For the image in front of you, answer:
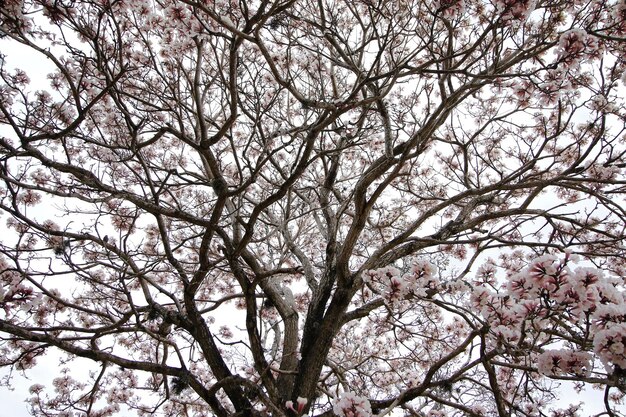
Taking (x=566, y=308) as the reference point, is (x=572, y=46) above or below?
above

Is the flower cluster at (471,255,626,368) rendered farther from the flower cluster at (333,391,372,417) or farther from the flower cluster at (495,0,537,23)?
the flower cluster at (495,0,537,23)

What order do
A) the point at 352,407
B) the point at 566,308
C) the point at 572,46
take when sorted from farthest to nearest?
the point at 572,46 < the point at 352,407 < the point at 566,308

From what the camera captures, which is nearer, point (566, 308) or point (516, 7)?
point (566, 308)

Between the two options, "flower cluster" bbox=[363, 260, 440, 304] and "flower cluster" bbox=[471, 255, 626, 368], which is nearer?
"flower cluster" bbox=[471, 255, 626, 368]

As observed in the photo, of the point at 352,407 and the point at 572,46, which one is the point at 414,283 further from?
the point at 572,46

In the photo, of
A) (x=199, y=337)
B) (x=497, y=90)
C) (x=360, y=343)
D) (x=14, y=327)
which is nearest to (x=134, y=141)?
(x=14, y=327)

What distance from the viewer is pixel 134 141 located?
9.51 feet

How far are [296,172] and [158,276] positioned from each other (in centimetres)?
380

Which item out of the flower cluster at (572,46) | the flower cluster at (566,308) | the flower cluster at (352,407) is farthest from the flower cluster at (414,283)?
the flower cluster at (572,46)

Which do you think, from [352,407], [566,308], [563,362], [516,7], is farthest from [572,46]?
[352,407]

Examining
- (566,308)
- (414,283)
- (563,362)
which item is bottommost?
(563,362)

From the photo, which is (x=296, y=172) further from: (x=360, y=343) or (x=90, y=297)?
(x=360, y=343)

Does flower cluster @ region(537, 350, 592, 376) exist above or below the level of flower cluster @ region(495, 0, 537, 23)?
below

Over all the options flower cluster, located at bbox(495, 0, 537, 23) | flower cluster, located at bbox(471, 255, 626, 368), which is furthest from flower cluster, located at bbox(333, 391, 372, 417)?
flower cluster, located at bbox(495, 0, 537, 23)
